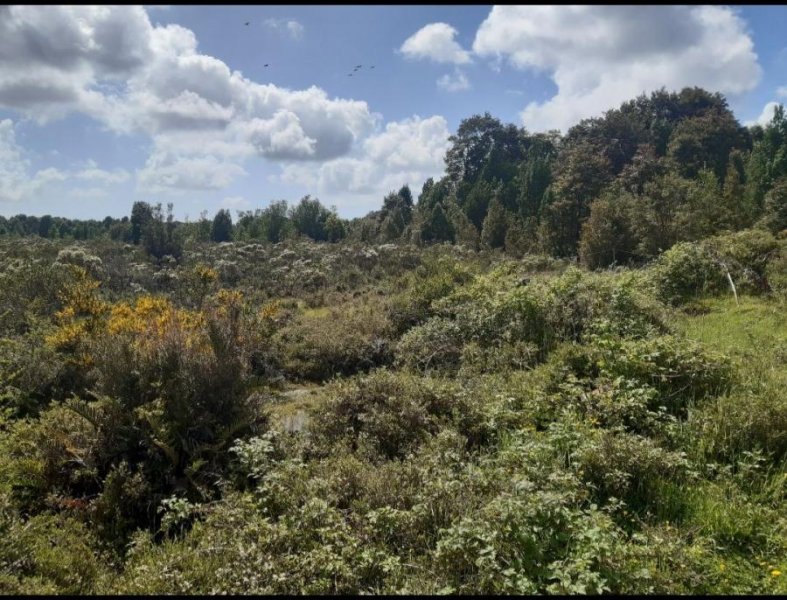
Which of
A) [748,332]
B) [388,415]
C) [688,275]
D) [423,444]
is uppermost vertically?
[688,275]

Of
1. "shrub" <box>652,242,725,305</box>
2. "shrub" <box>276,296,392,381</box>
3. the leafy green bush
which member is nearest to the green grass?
"shrub" <box>652,242,725,305</box>

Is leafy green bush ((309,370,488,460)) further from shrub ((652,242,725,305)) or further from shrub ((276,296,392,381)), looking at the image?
shrub ((652,242,725,305))

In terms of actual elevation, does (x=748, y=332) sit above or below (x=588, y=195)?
below

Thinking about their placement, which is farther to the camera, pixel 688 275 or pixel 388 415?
pixel 688 275

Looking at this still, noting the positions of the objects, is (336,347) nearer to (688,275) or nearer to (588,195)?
(688,275)

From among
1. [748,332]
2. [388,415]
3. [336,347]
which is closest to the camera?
[388,415]

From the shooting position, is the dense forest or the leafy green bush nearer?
the dense forest

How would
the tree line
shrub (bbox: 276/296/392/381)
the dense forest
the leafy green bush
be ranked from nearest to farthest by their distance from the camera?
the dense forest < the leafy green bush < shrub (bbox: 276/296/392/381) < the tree line

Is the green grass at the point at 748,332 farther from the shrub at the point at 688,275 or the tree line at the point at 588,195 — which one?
the tree line at the point at 588,195

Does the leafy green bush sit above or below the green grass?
below

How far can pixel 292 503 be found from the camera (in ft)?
12.6

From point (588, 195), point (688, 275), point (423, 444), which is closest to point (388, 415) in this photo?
point (423, 444)

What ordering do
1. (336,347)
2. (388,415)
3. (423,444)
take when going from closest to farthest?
(423,444) < (388,415) < (336,347)

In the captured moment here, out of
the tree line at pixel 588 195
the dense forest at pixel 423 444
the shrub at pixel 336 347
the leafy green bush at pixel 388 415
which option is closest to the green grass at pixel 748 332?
the dense forest at pixel 423 444
